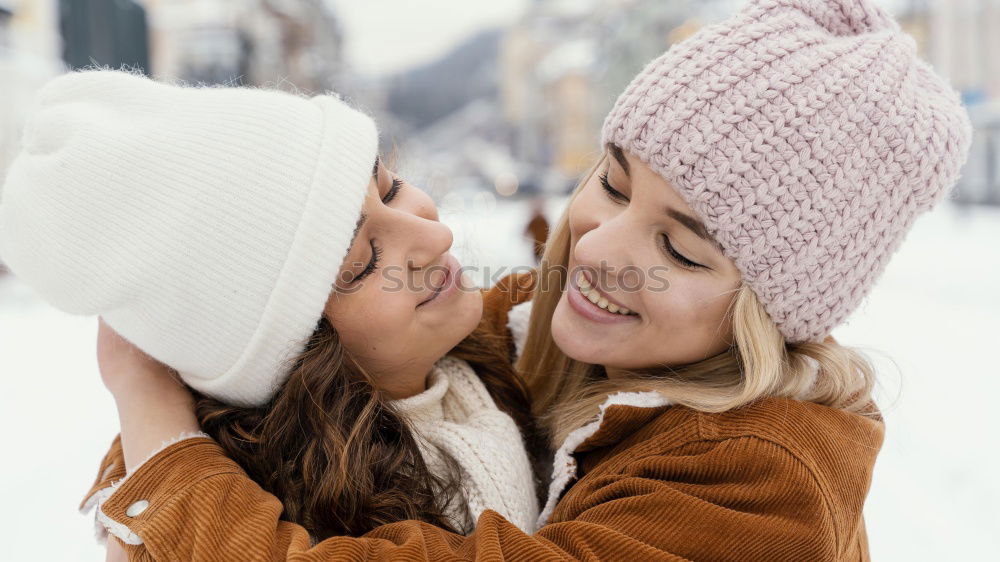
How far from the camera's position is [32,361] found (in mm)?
4574

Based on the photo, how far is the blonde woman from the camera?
1.01 meters

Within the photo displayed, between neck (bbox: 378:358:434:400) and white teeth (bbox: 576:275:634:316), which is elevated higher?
white teeth (bbox: 576:275:634:316)

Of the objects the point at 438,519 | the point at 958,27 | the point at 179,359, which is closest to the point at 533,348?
Result: the point at 438,519

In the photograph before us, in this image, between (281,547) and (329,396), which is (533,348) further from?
(281,547)

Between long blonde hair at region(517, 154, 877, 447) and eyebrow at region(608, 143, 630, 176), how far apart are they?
0.15m

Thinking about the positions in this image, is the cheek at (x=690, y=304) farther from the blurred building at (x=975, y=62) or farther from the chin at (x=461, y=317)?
the blurred building at (x=975, y=62)

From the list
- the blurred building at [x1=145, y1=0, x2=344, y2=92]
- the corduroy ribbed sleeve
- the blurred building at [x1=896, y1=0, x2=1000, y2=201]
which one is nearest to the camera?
the corduroy ribbed sleeve

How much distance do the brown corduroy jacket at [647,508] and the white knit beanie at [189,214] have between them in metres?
0.23

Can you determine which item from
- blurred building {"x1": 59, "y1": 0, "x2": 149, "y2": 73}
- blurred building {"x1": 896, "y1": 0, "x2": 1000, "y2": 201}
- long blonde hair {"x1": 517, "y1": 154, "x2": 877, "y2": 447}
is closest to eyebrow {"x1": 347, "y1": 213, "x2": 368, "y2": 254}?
long blonde hair {"x1": 517, "y1": 154, "x2": 877, "y2": 447}

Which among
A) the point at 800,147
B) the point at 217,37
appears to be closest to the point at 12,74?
the point at 800,147

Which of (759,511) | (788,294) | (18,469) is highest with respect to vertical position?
(788,294)

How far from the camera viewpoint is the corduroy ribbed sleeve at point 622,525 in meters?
0.98

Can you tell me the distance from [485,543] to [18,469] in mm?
2922

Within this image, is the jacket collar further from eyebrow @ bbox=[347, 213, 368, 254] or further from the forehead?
eyebrow @ bbox=[347, 213, 368, 254]
